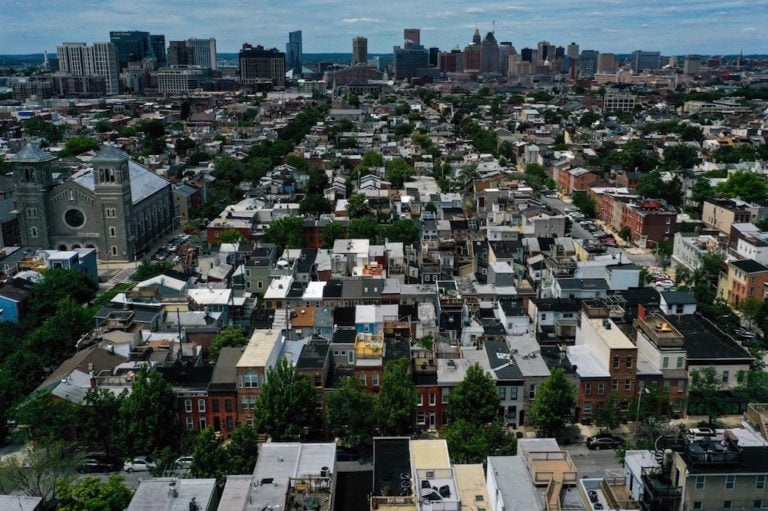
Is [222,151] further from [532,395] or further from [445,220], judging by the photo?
[532,395]

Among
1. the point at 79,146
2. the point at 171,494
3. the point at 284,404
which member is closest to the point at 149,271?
the point at 284,404

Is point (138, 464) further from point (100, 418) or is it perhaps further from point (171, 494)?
point (171, 494)

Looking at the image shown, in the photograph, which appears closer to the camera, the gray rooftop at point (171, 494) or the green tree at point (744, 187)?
the gray rooftop at point (171, 494)

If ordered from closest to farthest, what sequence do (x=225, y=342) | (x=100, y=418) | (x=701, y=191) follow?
(x=100, y=418) → (x=225, y=342) → (x=701, y=191)

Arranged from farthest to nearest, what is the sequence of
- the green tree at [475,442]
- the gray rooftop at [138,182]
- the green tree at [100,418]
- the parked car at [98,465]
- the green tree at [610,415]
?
the gray rooftop at [138,182], the green tree at [610,415], the green tree at [100,418], the parked car at [98,465], the green tree at [475,442]

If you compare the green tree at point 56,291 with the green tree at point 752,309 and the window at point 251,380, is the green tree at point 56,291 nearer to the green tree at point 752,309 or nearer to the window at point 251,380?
the window at point 251,380

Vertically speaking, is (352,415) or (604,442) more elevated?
(352,415)

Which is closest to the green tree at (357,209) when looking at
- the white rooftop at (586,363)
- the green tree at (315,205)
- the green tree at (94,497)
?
the green tree at (315,205)
